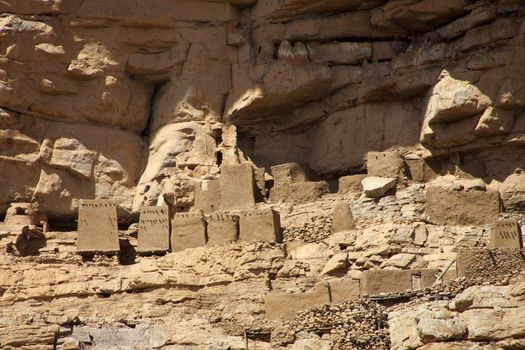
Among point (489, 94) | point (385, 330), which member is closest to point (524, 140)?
point (489, 94)

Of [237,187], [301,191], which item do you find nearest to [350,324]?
[301,191]

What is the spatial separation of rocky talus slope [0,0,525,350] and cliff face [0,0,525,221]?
0.15 ft

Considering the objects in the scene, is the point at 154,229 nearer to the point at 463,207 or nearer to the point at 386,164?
the point at 386,164

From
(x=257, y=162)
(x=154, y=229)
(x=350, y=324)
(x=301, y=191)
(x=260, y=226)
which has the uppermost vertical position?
(x=257, y=162)

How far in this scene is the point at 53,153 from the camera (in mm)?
37000

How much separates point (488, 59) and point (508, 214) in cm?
378

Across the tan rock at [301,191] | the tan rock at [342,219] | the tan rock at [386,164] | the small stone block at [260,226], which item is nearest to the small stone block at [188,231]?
the small stone block at [260,226]

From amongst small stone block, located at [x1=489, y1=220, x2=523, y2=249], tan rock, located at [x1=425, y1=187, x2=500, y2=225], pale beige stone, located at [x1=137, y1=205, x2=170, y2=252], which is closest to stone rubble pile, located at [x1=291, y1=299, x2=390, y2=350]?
small stone block, located at [x1=489, y1=220, x2=523, y2=249]

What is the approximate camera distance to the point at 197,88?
3753cm

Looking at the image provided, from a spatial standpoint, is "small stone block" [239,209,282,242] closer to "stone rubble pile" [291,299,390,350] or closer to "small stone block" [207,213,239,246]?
"small stone block" [207,213,239,246]

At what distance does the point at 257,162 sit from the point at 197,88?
223 centimetres

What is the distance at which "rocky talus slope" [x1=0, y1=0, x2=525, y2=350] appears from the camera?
3078cm

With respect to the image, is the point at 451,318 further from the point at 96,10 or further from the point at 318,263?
the point at 96,10

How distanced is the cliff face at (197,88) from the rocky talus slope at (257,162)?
0.05 meters
